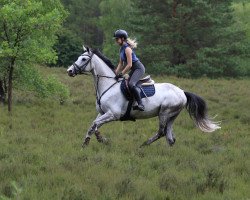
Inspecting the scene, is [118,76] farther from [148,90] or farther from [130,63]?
[148,90]

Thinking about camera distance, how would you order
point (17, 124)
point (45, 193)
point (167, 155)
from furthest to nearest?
point (17, 124) < point (167, 155) < point (45, 193)

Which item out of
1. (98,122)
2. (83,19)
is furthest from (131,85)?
(83,19)

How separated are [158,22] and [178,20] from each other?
1.85 meters

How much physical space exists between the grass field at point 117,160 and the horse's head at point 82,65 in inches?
75.6

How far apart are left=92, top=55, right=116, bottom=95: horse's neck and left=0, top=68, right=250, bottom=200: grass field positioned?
156cm

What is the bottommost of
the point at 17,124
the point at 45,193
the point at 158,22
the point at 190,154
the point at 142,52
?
the point at 142,52

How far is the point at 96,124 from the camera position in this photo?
1102 cm

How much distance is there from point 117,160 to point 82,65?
3.31 metres

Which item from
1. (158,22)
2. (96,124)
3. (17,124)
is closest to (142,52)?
(158,22)

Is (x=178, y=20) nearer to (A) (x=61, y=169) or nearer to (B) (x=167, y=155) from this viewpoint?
(B) (x=167, y=155)

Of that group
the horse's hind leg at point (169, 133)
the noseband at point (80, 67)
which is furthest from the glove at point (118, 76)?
the horse's hind leg at point (169, 133)

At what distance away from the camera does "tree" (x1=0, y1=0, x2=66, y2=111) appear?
1556cm

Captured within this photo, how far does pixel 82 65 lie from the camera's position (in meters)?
11.7

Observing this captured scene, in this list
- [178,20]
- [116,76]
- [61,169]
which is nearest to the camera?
[61,169]
